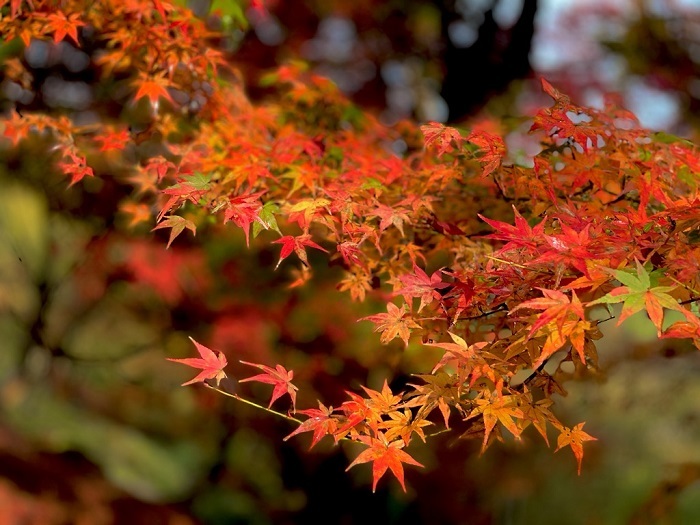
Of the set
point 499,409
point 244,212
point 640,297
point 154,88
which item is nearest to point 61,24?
point 154,88

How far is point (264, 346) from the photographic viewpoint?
3.89 metres

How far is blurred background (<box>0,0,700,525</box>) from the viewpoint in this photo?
3836 mm

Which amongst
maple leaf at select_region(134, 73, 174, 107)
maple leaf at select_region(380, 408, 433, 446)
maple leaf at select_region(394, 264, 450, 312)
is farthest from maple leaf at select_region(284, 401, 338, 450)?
maple leaf at select_region(134, 73, 174, 107)

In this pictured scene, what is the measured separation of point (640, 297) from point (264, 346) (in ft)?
9.25

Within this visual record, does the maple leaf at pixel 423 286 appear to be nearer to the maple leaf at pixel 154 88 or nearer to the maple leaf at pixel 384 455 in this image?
the maple leaf at pixel 384 455

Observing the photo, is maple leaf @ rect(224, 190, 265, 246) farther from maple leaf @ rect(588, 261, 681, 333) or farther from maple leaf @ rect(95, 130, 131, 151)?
maple leaf @ rect(95, 130, 131, 151)

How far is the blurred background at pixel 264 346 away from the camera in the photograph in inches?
151

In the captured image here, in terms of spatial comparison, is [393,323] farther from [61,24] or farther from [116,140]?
[61,24]

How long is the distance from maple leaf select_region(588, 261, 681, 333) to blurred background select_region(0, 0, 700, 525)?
1.87m

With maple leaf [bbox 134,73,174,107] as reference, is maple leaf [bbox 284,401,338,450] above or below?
below

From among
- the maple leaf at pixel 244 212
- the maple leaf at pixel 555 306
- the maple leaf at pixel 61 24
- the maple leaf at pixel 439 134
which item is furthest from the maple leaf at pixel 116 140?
the maple leaf at pixel 555 306

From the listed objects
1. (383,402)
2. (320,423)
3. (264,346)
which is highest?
(383,402)

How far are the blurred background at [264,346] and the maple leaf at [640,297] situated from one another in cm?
187

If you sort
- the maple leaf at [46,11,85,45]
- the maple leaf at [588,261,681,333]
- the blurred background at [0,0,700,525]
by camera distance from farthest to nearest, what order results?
the blurred background at [0,0,700,525], the maple leaf at [46,11,85,45], the maple leaf at [588,261,681,333]
